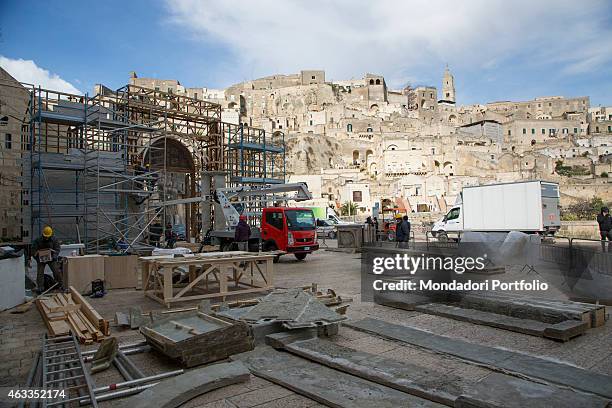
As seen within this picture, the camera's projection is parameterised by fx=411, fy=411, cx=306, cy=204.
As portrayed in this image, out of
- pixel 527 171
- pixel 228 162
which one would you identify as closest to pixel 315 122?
pixel 527 171

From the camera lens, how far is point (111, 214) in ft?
59.3

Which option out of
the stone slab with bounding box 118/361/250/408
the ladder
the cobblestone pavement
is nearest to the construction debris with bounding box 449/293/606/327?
the cobblestone pavement

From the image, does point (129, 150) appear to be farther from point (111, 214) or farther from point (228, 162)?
point (228, 162)

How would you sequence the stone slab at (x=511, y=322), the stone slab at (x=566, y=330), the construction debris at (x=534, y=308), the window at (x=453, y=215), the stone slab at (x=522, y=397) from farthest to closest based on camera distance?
the window at (x=453, y=215) < the construction debris at (x=534, y=308) < the stone slab at (x=511, y=322) < the stone slab at (x=566, y=330) < the stone slab at (x=522, y=397)

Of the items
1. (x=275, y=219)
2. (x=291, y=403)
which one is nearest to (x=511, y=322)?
A: (x=291, y=403)

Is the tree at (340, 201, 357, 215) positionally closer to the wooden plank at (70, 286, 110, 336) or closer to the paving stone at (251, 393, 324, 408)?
the wooden plank at (70, 286, 110, 336)

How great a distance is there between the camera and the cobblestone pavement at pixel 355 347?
13.0ft

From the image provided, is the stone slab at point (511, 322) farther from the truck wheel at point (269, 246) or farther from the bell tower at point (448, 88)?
the bell tower at point (448, 88)

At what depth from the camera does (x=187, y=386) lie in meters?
3.85

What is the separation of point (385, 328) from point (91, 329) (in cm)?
434

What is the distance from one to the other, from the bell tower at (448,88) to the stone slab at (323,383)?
123 meters

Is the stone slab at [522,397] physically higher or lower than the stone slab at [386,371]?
higher

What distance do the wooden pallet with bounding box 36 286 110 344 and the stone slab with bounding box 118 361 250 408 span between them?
2.44 m

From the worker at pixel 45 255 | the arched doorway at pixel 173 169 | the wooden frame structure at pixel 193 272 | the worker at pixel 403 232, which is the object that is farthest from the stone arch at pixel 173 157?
the wooden frame structure at pixel 193 272
